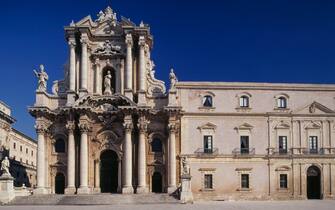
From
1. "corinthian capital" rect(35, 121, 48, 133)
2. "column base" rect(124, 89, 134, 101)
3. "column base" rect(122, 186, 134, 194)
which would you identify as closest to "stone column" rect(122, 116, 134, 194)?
"column base" rect(122, 186, 134, 194)

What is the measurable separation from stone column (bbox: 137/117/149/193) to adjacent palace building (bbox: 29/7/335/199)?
0.09 metres

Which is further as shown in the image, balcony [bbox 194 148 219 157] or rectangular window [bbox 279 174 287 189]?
rectangular window [bbox 279 174 287 189]

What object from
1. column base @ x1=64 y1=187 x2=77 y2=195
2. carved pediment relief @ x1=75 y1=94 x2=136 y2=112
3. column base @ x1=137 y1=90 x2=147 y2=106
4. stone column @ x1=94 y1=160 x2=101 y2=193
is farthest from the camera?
stone column @ x1=94 y1=160 x2=101 y2=193

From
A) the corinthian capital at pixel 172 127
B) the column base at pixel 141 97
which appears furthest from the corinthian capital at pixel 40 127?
the corinthian capital at pixel 172 127

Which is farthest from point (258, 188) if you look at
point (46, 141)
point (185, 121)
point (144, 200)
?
point (46, 141)

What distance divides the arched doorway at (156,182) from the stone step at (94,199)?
497cm

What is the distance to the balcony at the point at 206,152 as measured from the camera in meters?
51.6

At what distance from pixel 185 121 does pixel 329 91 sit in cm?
1459

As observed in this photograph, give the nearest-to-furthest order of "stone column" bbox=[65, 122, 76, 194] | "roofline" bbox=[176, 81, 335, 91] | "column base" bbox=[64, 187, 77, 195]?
1. "column base" bbox=[64, 187, 77, 195]
2. "stone column" bbox=[65, 122, 76, 194]
3. "roofline" bbox=[176, 81, 335, 91]

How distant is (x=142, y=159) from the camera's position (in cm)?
4966

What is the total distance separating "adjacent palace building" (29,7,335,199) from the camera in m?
49.9

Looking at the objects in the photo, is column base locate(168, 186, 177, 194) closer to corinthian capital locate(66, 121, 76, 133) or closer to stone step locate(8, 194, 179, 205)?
stone step locate(8, 194, 179, 205)

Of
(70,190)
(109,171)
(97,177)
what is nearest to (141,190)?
(109,171)

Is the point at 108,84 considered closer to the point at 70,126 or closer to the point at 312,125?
the point at 70,126
